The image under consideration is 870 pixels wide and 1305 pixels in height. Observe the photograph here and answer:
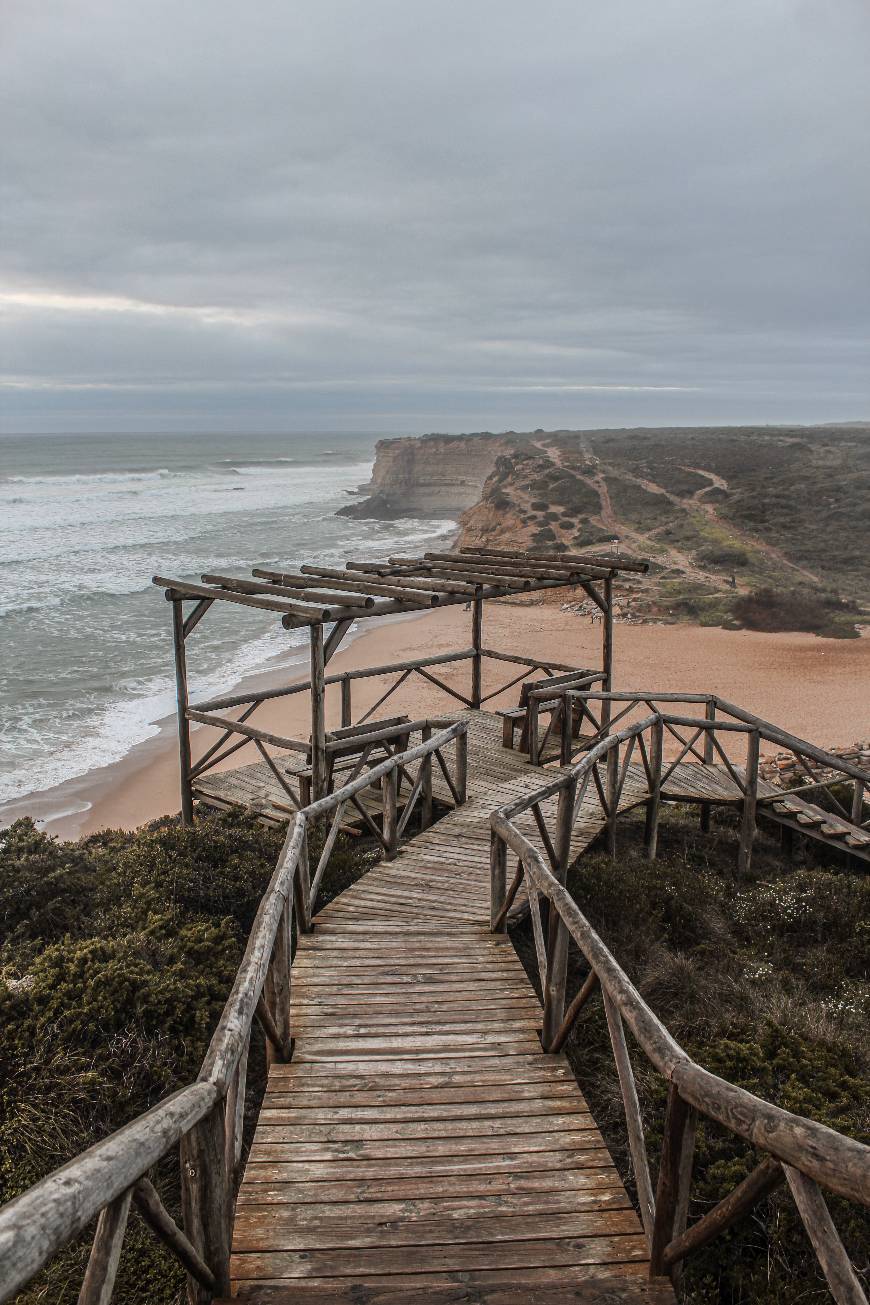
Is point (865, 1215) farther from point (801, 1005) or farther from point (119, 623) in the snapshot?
point (119, 623)

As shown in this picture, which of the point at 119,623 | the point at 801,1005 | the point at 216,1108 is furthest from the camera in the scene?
the point at 119,623

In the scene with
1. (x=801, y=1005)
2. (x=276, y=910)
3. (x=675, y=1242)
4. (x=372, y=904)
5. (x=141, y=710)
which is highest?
(x=276, y=910)

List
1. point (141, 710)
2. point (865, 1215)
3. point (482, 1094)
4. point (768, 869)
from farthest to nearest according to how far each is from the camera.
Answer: point (141, 710) < point (768, 869) < point (482, 1094) < point (865, 1215)

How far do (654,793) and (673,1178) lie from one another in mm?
6352

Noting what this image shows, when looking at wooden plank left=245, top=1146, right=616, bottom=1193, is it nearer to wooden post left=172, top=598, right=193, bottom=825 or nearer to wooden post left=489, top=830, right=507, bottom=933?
wooden post left=489, top=830, right=507, bottom=933

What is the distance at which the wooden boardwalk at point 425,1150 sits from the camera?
289cm

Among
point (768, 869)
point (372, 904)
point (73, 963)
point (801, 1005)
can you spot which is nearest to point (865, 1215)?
point (801, 1005)

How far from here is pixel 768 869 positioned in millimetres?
9406

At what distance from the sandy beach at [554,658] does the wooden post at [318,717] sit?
228 inches

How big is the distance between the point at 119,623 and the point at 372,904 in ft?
80.8

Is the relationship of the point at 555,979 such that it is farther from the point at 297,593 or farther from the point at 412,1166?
the point at 297,593

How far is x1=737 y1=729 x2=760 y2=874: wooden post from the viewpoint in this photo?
908 cm

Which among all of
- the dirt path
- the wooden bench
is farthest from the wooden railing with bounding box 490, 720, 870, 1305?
the dirt path

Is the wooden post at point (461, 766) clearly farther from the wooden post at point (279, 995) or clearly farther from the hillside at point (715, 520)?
the hillside at point (715, 520)
